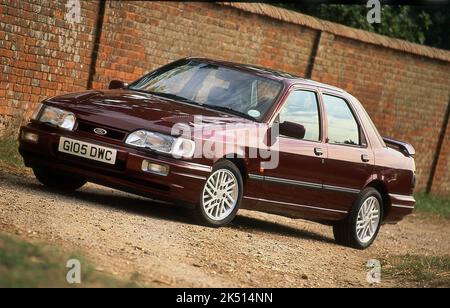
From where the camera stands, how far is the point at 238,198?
33.3 feet

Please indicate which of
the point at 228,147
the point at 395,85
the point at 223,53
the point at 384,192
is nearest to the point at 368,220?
the point at 384,192

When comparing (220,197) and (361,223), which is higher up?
(220,197)

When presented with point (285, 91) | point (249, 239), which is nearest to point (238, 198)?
point (249, 239)

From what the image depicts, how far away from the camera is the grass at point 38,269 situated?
246 inches

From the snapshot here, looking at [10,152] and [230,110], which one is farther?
[10,152]

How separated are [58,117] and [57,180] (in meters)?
0.84

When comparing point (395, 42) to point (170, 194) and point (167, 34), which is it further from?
point (170, 194)

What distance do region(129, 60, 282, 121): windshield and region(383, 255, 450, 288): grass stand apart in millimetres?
1880

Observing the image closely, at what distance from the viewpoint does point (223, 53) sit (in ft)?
52.7

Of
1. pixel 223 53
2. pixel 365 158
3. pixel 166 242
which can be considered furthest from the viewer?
pixel 223 53

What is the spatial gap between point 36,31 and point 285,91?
3.85 m

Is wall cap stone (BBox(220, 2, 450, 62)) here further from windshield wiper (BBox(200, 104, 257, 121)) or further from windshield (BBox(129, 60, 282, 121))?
windshield wiper (BBox(200, 104, 257, 121))

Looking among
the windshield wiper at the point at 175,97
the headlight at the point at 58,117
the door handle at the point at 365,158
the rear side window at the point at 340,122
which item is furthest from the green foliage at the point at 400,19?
the headlight at the point at 58,117

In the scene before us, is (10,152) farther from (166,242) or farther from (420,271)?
(420,271)
